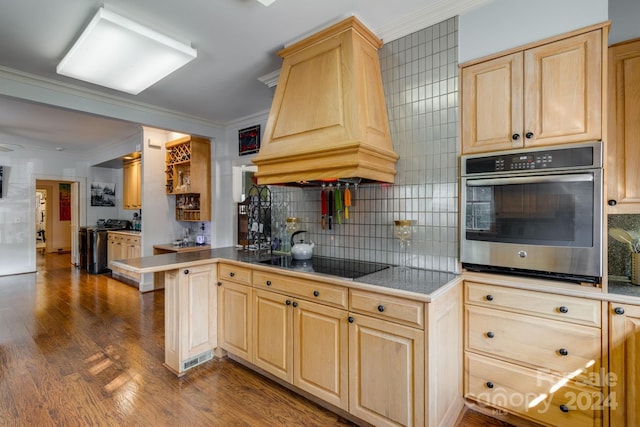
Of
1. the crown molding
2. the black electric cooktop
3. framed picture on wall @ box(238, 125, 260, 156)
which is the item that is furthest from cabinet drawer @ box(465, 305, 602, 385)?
framed picture on wall @ box(238, 125, 260, 156)

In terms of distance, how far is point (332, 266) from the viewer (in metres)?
2.23

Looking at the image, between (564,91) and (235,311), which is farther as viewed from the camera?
(235,311)

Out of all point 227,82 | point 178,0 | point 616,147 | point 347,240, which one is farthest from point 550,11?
point 227,82

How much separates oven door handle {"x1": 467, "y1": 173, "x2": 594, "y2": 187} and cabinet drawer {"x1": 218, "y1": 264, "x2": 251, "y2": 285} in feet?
5.75

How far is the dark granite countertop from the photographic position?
1580 mm

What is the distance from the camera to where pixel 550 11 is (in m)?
1.63

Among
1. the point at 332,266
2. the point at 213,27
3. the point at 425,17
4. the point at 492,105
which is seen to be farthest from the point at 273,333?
the point at 425,17

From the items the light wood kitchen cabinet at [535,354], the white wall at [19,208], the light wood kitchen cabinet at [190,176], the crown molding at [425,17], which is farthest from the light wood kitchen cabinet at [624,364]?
the white wall at [19,208]

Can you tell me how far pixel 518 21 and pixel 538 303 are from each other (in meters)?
1.63

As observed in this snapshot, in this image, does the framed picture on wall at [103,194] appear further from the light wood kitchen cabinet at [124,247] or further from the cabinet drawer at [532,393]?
the cabinet drawer at [532,393]

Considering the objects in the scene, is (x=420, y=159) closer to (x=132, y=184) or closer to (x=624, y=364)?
(x=624, y=364)

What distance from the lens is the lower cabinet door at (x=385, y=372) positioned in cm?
152

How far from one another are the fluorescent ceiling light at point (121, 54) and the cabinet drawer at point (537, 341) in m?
2.71

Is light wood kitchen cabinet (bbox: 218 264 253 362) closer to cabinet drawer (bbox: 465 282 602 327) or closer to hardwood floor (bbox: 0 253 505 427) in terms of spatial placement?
hardwood floor (bbox: 0 253 505 427)
